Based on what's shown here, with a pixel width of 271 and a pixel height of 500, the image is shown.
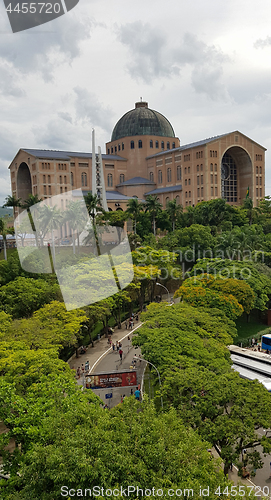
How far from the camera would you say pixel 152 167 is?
103 meters

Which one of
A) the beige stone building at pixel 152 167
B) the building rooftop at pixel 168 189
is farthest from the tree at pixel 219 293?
the building rooftop at pixel 168 189

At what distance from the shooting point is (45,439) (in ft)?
53.1

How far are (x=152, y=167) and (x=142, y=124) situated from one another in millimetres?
11209

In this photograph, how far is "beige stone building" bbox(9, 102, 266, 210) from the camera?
87375 millimetres

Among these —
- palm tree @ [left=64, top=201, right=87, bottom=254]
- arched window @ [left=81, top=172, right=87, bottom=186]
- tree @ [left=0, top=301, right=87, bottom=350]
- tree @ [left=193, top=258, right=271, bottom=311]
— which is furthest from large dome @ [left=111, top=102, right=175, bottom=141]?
tree @ [left=0, top=301, right=87, bottom=350]

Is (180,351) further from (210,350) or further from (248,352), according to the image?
(248,352)

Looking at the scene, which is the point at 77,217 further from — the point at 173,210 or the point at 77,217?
the point at 173,210

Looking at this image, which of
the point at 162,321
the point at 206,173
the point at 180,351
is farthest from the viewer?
the point at 206,173

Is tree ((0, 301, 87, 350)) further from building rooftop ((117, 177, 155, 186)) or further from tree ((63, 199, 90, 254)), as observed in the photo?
building rooftop ((117, 177, 155, 186))

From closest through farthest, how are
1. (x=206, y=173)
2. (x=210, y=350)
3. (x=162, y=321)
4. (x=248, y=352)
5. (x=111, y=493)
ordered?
(x=111, y=493)
(x=210, y=350)
(x=162, y=321)
(x=248, y=352)
(x=206, y=173)

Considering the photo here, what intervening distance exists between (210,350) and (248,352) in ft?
36.9

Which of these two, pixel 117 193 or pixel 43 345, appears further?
pixel 117 193

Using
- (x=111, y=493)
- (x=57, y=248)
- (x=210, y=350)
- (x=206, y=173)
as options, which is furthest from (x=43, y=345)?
(x=206, y=173)

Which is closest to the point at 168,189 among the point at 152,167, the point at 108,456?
the point at 152,167
